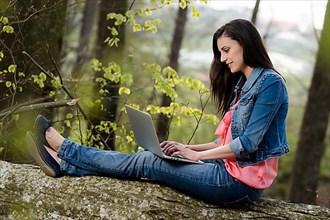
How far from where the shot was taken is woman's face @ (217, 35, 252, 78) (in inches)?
155

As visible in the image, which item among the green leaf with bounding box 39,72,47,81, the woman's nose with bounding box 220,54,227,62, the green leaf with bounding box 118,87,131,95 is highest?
the woman's nose with bounding box 220,54,227,62

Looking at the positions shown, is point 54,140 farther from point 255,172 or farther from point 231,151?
point 255,172

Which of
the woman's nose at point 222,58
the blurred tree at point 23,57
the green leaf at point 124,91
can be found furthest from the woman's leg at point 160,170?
the green leaf at point 124,91

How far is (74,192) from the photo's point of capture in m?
3.89

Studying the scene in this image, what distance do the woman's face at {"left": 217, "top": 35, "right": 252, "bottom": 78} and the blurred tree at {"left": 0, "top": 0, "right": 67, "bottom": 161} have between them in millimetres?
1849

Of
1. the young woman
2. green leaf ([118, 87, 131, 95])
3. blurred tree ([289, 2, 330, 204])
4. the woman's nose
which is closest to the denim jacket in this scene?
the young woman

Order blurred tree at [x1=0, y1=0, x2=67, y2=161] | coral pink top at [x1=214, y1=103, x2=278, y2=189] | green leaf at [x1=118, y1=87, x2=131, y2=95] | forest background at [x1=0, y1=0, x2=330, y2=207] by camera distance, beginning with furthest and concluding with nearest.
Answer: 1. green leaf at [x1=118, y1=87, x2=131, y2=95]
2. forest background at [x1=0, y1=0, x2=330, y2=207]
3. blurred tree at [x1=0, y1=0, x2=67, y2=161]
4. coral pink top at [x1=214, y1=103, x2=278, y2=189]

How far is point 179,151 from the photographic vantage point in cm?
394

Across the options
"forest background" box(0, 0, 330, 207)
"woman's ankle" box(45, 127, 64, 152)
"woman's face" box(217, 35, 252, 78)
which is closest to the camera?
"woman's face" box(217, 35, 252, 78)

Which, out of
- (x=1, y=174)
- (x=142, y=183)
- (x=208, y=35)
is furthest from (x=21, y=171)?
(x=208, y=35)

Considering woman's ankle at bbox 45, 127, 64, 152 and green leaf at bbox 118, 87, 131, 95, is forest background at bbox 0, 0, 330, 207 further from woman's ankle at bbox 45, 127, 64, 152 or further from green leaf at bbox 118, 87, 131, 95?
woman's ankle at bbox 45, 127, 64, 152

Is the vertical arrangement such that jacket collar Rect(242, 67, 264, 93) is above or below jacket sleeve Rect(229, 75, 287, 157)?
above

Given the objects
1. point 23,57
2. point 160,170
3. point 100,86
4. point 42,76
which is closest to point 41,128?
point 160,170

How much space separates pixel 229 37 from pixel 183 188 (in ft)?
3.22
